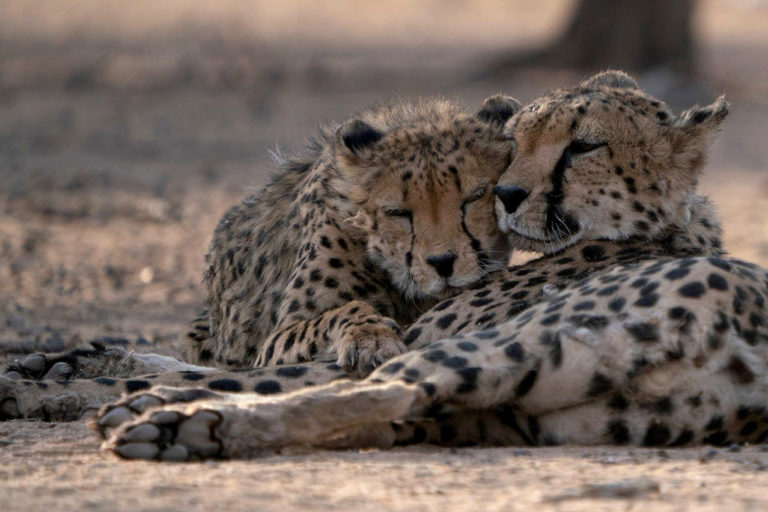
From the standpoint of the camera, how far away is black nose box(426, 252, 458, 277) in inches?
159

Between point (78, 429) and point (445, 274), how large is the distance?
1.30 metres

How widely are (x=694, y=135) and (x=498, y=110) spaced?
81cm

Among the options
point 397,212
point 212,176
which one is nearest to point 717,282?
point 397,212

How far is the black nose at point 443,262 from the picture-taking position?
13.2 feet

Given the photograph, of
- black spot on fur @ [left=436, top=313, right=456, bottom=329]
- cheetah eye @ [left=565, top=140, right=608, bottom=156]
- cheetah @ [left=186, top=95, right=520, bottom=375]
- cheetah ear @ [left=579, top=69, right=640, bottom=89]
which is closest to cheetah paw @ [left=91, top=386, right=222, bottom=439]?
cheetah @ [left=186, top=95, right=520, bottom=375]

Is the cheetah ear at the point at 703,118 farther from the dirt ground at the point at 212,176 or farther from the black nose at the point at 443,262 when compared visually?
the dirt ground at the point at 212,176

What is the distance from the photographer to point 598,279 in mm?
3682

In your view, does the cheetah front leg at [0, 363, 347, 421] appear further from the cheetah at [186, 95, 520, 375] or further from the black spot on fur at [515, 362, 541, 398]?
the black spot on fur at [515, 362, 541, 398]

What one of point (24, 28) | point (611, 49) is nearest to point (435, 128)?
point (611, 49)

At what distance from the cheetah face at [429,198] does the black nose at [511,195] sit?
0.32 ft

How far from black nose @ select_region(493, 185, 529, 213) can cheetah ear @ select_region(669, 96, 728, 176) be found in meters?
0.54

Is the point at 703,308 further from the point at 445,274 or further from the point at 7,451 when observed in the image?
the point at 7,451

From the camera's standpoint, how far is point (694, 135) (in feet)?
13.8

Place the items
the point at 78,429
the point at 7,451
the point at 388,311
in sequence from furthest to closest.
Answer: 1. the point at 388,311
2. the point at 78,429
3. the point at 7,451
